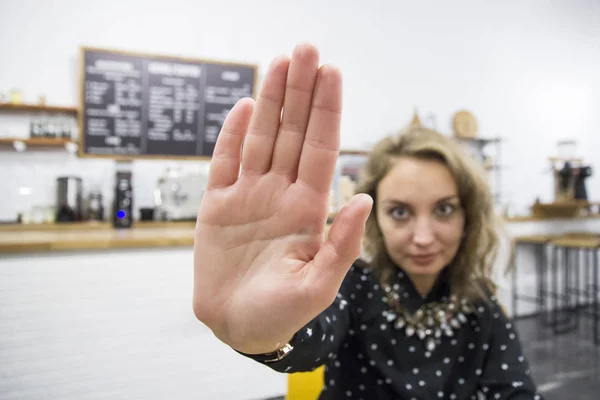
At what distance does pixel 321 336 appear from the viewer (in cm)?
68

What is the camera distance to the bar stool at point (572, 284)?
2.89 meters

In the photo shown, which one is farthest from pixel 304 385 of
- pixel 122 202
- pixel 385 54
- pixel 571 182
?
pixel 571 182

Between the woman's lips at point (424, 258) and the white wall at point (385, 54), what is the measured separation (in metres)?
2.07

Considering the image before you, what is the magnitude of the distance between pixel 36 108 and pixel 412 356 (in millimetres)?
2382

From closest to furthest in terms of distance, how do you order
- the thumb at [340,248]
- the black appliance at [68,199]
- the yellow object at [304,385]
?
the thumb at [340,248] → the yellow object at [304,385] → the black appliance at [68,199]

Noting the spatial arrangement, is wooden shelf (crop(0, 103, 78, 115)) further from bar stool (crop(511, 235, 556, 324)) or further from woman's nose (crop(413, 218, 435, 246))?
bar stool (crop(511, 235, 556, 324))

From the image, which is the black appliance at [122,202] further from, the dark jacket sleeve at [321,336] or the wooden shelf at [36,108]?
the dark jacket sleeve at [321,336]

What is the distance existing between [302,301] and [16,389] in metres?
1.06

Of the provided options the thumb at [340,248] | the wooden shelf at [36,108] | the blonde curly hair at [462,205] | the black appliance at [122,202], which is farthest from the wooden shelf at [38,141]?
the thumb at [340,248]

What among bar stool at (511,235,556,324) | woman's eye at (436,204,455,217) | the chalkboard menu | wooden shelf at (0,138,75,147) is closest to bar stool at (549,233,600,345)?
bar stool at (511,235,556,324)

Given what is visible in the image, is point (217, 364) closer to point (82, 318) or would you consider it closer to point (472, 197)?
point (82, 318)

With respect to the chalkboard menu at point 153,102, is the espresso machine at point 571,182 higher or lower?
lower

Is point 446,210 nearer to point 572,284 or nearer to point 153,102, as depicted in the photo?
point 153,102

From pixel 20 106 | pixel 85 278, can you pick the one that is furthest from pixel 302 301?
pixel 20 106
